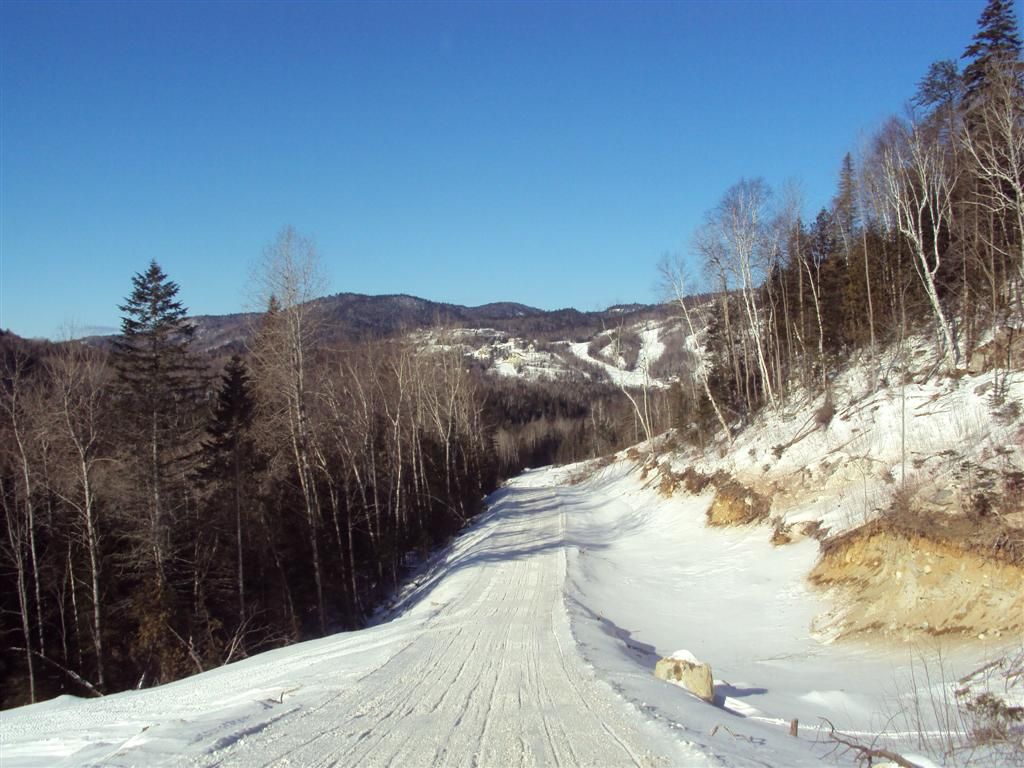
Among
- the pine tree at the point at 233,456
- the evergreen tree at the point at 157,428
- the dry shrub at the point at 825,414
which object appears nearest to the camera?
the evergreen tree at the point at 157,428

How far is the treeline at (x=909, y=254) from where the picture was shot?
20.3 m

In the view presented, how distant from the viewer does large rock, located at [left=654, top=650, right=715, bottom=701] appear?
8.23 meters

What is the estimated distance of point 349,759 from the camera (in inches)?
213

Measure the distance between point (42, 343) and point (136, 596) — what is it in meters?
12.3

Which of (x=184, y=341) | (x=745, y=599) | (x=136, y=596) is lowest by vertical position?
(x=745, y=599)

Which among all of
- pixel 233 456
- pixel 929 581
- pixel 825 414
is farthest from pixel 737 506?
pixel 233 456

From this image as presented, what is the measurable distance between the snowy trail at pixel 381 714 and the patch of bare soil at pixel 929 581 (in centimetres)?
568

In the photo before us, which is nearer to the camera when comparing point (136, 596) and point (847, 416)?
point (136, 596)

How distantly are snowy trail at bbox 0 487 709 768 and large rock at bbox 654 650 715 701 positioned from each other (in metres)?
1.09

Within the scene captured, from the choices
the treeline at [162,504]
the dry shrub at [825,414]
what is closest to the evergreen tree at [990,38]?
the dry shrub at [825,414]

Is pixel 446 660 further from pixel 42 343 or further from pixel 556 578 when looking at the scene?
pixel 42 343

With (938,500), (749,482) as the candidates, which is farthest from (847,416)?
(938,500)

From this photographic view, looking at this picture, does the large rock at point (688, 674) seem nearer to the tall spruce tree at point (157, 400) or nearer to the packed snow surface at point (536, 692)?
the packed snow surface at point (536, 692)

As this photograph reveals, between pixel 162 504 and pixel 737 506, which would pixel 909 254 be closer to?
pixel 737 506
